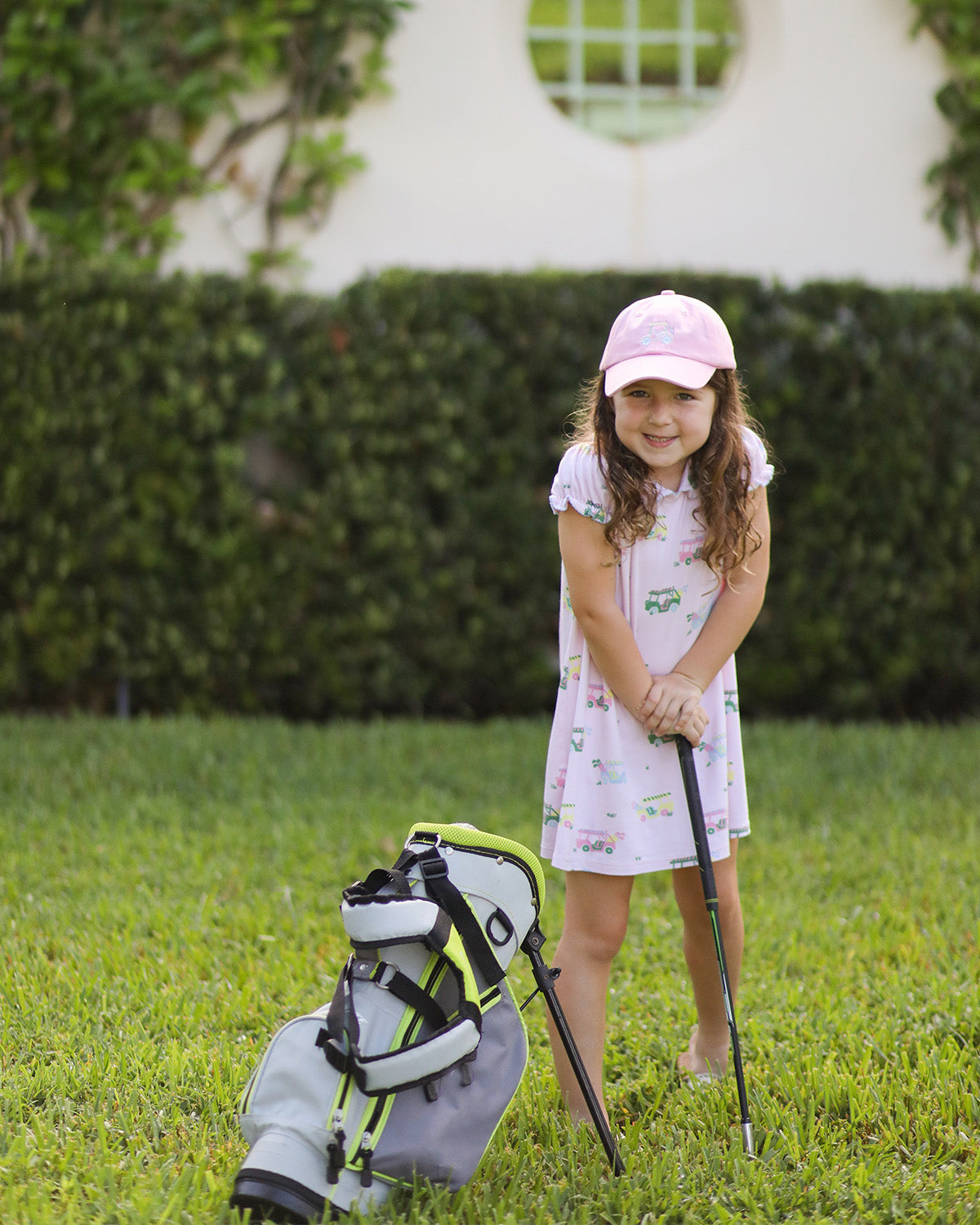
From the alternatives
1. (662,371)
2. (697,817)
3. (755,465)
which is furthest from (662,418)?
(697,817)

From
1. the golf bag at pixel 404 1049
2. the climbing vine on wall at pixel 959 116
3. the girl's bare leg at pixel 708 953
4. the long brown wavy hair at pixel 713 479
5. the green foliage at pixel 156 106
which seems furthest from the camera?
the climbing vine on wall at pixel 959 116

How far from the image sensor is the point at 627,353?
2211 mm

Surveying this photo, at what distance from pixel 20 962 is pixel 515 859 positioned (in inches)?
57.5

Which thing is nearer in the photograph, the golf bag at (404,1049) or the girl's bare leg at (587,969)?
the golf bag at (404,1049)

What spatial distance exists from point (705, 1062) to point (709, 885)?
551 millimetres

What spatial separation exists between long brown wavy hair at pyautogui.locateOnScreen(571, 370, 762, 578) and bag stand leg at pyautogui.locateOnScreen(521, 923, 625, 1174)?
2.31ft

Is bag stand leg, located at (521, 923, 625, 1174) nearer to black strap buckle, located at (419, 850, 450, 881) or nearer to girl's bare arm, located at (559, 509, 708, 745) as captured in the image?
black strap buckle, located at (419, 850, 450, 881)

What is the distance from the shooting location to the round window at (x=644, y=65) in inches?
259

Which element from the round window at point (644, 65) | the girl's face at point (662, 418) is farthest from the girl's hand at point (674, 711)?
the round window at point (644, 65)

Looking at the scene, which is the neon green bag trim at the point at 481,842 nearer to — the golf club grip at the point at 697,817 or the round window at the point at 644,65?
the golf club grip at the point at 697,817

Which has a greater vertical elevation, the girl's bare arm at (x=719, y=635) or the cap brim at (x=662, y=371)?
the cap brim at (x=662, y=371)

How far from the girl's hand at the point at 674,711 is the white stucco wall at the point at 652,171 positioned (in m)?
4.29

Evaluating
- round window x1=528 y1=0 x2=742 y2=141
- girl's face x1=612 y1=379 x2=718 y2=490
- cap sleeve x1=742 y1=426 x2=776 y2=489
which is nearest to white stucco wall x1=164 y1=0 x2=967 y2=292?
round window x1=528 y1=0 x2=742 y2=141

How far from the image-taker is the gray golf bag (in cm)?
190
